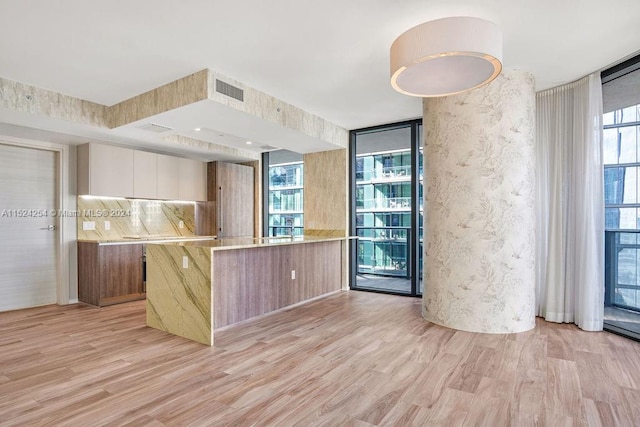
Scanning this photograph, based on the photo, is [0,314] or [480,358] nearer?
[480,358]

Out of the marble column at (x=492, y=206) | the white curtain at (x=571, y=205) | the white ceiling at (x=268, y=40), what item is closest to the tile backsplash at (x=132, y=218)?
the white ceiling at (x=268, y=40)

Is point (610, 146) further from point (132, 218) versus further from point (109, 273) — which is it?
point (132, 218)

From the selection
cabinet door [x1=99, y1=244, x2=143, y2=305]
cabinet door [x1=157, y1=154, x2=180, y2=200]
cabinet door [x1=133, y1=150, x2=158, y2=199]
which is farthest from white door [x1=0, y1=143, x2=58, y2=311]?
cabinet door [x1=157, y1=154, x2=180, y2=200]

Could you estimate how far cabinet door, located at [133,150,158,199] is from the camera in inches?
213

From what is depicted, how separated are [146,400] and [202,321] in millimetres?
1126

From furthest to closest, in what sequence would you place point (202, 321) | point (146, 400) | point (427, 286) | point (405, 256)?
point (405, 256) → point (427, 286) → point (202, 321) → point (146, 400)

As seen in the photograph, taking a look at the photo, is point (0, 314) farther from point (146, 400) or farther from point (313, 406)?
point (313, 406)

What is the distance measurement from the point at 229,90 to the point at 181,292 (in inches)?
83.8

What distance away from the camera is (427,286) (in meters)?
4.11

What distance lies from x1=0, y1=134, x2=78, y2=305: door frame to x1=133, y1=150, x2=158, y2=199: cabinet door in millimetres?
817

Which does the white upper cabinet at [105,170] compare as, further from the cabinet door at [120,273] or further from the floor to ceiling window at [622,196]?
the floor to ceiling window at [622,196]

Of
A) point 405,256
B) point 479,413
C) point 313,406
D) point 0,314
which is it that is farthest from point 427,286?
point 0,314

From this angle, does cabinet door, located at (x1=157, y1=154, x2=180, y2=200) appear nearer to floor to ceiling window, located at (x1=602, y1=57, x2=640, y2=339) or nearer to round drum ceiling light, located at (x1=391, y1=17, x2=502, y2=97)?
round drum ceiling light, located at (x1=391, y1=17, x2=502, y2=97)

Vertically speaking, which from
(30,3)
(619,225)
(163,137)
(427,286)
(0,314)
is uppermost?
(30,3)
